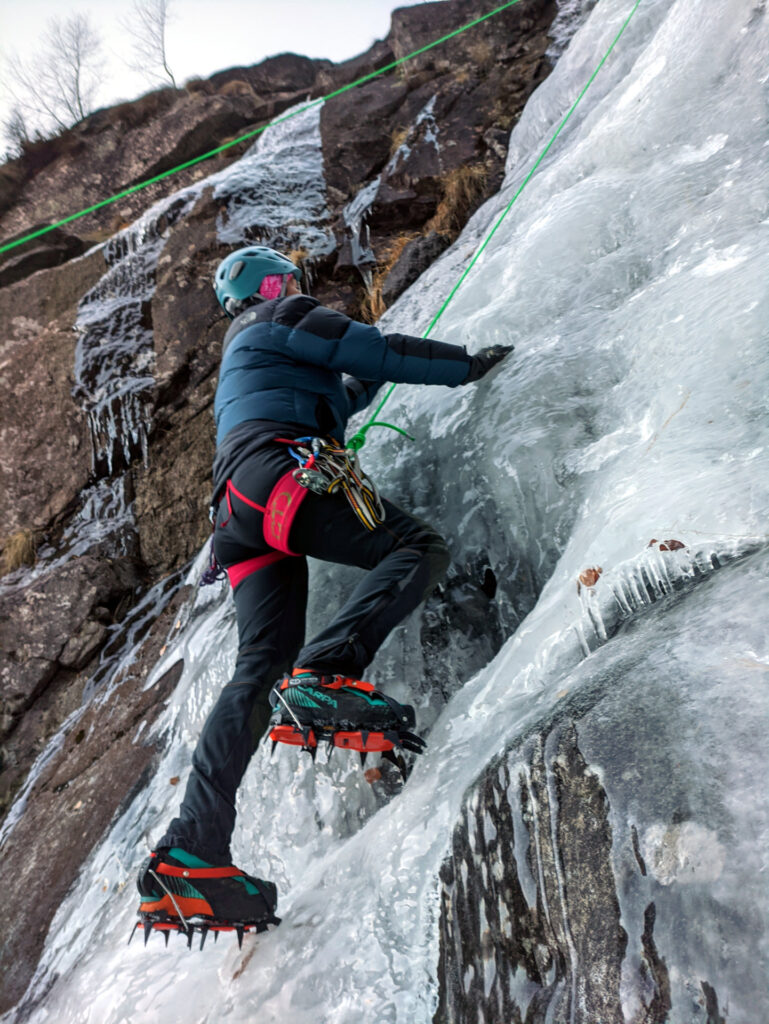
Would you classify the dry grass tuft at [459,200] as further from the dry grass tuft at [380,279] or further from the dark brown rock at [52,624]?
the dark brown rock at [52,624]

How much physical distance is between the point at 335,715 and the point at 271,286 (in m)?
1.92

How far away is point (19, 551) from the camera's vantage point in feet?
19.1

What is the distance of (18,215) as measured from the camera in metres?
11.5

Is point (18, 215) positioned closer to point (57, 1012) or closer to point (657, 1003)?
point (57, 1012)

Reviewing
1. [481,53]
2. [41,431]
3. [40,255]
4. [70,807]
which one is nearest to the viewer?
[70,807]

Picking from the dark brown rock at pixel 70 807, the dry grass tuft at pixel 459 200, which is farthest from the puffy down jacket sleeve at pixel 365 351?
the dry grass tuft at pixel 459 200

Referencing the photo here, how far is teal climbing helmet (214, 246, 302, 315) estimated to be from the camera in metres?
2.79

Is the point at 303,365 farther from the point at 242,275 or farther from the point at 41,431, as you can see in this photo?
the point at 41,431

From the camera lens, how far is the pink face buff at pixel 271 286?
2.80 metres

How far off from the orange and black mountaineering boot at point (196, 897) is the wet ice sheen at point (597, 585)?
0.12 m

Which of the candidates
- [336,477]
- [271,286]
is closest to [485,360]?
[336,477]

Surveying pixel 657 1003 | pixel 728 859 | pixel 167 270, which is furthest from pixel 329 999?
pixel 167 270

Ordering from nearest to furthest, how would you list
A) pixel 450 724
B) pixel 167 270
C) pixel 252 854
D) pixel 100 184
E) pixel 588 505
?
pixel 450 724 < pixel 588 505 < pixel 252 854 < pixel 167 270 < pixel 100 184

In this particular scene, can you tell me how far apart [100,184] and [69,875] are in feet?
38.8
